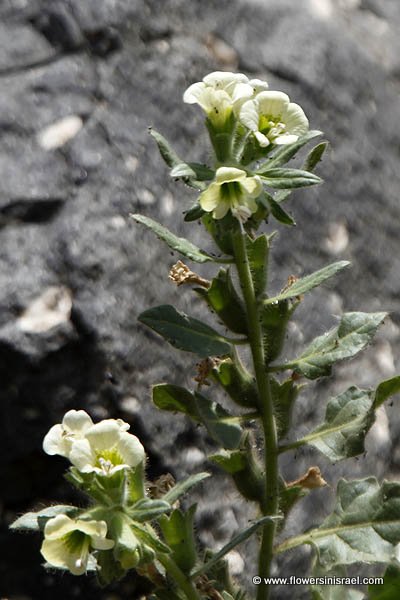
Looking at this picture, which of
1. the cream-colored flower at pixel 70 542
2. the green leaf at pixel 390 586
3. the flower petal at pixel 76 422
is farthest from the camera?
the green leaf at pixel 390 586

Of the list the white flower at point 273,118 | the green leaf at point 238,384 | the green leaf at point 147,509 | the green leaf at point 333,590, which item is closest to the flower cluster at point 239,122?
the white flower at point 273,118

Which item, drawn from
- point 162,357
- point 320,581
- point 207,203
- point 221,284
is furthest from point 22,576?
point 207,203

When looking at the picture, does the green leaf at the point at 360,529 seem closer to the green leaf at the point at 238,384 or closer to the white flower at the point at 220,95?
the green leaf at the point at 238,384

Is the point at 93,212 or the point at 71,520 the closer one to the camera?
the point at 71,520

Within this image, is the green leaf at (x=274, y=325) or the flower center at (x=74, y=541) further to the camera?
the green leaf at (x=274, y=325)

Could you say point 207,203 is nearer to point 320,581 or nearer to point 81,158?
point 320,581

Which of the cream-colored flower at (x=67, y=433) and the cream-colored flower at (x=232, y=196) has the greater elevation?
the cream-colored flower at (x=232, y=196)

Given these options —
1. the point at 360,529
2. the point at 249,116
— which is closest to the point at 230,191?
the point at 249,116
